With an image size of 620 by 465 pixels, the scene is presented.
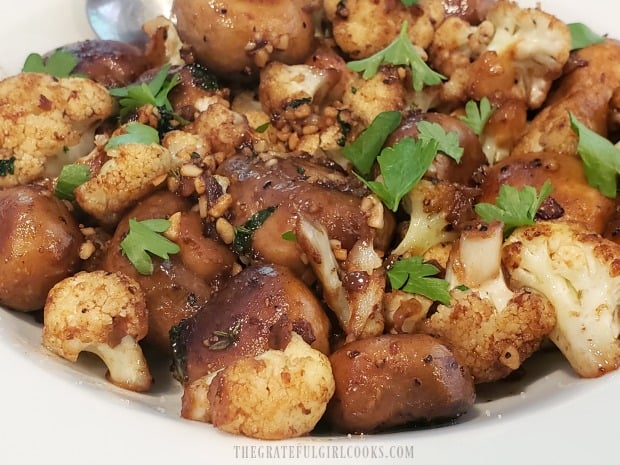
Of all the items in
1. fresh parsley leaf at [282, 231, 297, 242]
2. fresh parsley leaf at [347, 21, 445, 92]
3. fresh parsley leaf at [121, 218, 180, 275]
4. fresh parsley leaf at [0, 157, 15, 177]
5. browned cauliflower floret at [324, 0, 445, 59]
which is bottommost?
fresh parsley leaf at [121, 218, 180, 275]

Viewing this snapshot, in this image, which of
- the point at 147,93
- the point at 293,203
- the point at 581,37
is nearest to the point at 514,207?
the point at 293,203

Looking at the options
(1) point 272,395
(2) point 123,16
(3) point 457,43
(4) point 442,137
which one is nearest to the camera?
(1) point 272,395

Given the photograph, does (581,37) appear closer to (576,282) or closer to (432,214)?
(432,214)

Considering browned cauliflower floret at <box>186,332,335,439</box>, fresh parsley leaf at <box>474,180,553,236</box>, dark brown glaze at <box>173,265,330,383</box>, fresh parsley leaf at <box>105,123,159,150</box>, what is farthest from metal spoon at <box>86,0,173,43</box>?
browned cauliflower floret at <box>186,332,335,439</box>

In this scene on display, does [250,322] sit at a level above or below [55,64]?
below

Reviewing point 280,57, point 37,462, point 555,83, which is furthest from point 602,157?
point 37,462

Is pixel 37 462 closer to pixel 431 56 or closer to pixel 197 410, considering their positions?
pixel 197 410

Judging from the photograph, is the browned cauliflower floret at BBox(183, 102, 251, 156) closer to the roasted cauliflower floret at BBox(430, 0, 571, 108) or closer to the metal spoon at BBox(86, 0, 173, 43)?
the roasted cauliflower floret at BBox(430, 0, 571, 108)
